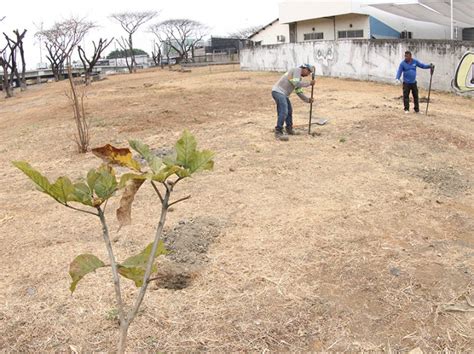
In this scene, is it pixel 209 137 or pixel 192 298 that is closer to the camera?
pixel 192 298

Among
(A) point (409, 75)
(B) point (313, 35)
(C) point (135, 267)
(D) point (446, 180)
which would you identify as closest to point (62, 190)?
(C) point (135, 267)

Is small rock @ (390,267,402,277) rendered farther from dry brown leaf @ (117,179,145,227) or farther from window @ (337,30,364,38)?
window @ (337,30,364,38)

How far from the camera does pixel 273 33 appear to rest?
34.7 metres

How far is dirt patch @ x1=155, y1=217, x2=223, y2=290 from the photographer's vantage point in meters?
3.57

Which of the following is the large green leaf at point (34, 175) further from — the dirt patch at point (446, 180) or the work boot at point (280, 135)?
the work boot at point (280, 135)

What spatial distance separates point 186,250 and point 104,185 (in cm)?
250

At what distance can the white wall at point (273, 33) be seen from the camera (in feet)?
107

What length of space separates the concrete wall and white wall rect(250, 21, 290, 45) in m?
6.85

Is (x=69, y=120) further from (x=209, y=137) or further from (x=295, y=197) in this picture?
(x=295, y=197)

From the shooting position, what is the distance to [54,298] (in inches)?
133

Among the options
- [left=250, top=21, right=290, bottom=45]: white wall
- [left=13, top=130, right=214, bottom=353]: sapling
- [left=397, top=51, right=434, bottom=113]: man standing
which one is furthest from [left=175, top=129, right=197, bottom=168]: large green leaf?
[left=250, top=21, right=290, bottom=45]: white wall

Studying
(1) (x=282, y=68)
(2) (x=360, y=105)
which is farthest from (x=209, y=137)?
(1) (x=282, y=68)

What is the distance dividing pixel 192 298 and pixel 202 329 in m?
0.36

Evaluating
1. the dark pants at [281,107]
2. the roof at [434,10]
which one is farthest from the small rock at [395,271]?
the roof at [434,10]
